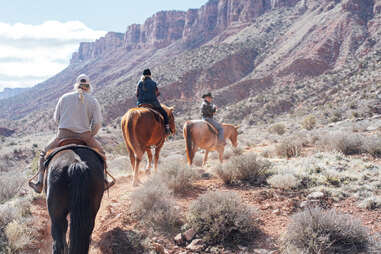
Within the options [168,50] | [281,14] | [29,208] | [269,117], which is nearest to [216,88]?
[269,117]

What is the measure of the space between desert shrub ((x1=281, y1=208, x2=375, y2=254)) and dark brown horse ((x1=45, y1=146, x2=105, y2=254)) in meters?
2.57

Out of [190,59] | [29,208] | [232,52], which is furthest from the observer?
[190,59]

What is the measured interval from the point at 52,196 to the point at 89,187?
47cm

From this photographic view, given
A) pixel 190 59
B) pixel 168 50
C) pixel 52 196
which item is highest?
pixel 168 50

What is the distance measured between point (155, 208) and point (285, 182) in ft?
9.62

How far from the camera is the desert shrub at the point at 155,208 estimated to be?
4457 millimetres

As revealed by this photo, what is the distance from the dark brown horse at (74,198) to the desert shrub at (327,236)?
2572 millimetres

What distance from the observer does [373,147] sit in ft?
27.5

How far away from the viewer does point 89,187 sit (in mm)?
3039

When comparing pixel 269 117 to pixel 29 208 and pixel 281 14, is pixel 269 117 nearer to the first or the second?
pixel 29 208

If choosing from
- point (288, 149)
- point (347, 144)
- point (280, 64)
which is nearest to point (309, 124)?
point (288, 149)

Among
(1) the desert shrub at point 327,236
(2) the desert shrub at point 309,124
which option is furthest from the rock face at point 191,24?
(1) the desert shrub at point 327,236

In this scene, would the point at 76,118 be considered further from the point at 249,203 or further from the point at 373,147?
the point at 373,147

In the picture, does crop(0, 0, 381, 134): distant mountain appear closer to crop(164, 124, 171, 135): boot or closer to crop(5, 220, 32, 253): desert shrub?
crop(164, 124, 171, 135): boot
